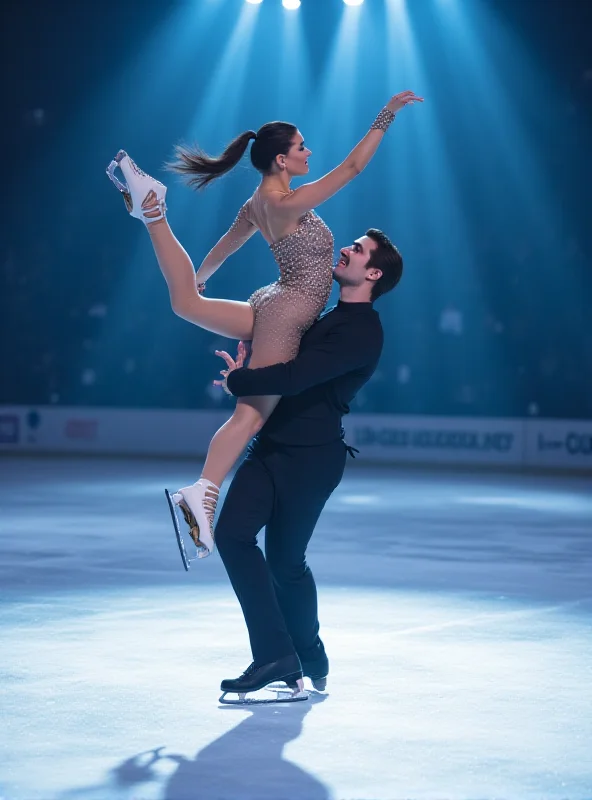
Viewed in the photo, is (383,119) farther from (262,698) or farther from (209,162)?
(262,698)

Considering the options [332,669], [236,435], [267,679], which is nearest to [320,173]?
[332,669]

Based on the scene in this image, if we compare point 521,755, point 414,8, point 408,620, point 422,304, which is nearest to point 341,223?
point 422,304

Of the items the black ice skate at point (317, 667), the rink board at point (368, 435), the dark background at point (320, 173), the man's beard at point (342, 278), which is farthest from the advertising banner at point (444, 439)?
the man's beard at point (342, 278)

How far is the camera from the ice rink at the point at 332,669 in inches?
109

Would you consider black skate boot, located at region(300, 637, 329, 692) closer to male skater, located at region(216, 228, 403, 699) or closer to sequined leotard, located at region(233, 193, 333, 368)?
male skater, located at region(216, 228, 403, 699)

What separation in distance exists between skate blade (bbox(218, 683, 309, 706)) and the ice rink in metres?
0.05

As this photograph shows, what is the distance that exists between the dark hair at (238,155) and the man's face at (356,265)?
1.21 feet

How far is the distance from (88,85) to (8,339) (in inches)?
137

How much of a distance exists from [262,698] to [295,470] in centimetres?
71

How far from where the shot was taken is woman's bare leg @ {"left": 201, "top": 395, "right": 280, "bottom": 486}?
11.5ft

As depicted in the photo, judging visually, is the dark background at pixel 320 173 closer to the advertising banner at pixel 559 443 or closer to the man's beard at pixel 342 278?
the advertising banner at pixel 559 443

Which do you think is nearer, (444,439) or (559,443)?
(559,443)

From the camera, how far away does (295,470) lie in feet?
11.7

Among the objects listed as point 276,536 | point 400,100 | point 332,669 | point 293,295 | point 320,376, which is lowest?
point 332,669
